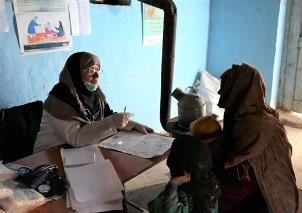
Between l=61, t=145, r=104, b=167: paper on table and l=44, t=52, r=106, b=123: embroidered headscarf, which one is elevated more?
l=44, t=52, r=106, b=123: embroidered headscarf

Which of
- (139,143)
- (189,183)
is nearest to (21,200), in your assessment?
(189,183)

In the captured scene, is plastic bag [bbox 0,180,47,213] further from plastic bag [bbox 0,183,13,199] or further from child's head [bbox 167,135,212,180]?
child's head [bbox 167,135,212,180]

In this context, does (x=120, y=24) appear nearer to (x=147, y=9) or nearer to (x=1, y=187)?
(x=147, y=9)

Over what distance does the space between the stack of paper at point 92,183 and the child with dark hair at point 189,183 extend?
17 cm

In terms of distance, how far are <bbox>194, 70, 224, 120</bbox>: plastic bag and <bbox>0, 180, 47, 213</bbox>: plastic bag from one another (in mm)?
2835

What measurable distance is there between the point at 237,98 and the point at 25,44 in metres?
1.48

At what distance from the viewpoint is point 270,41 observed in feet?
12.3

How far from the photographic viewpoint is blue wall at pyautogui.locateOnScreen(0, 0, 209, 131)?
2268 millimetres

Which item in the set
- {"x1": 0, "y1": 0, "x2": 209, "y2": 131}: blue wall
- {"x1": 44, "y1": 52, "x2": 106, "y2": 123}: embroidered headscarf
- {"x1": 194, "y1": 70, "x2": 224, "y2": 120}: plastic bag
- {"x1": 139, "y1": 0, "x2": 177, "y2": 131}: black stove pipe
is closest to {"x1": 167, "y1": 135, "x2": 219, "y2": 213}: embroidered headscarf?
{"x1": 44, "y1": 52, "x2": 106, "y2": 123}: embroidered headscarf

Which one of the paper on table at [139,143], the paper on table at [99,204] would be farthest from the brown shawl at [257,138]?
the paper on table at [99,204]

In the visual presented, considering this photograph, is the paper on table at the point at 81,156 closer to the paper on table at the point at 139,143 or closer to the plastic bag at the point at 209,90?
the paper on table at the point at 139,143

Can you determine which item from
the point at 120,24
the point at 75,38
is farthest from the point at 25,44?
the point at 120,24

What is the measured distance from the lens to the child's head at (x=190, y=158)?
3.87 feet

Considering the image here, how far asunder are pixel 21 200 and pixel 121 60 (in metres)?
2.06
